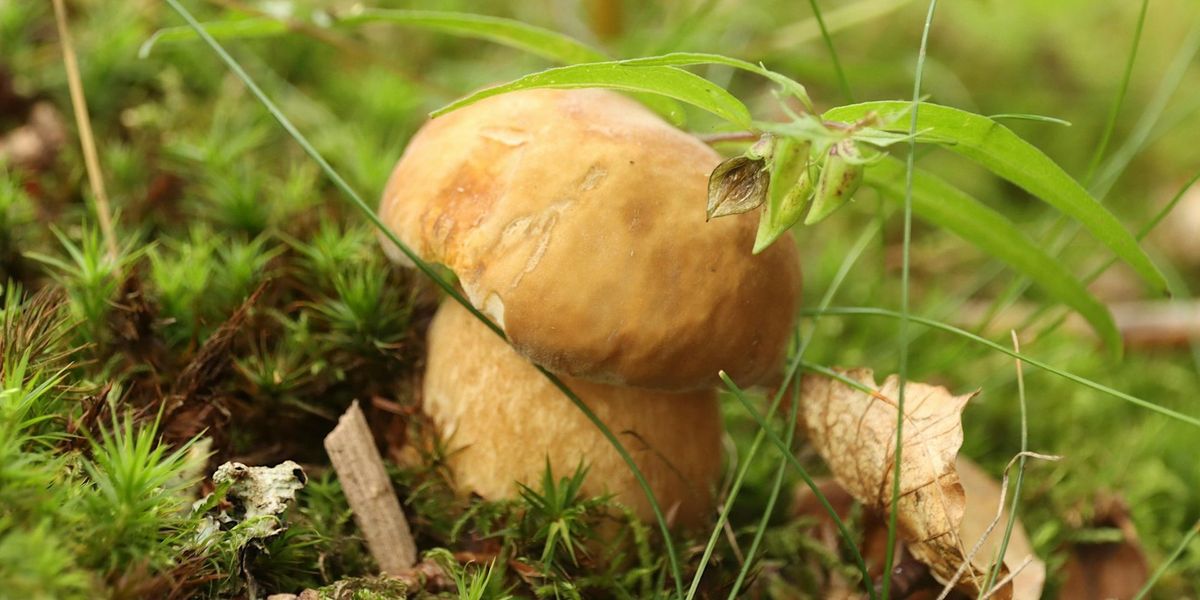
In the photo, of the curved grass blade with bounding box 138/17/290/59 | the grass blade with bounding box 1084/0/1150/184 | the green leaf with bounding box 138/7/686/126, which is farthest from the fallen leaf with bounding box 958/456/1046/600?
the curved grass blade with bounding box 138/17/290/59

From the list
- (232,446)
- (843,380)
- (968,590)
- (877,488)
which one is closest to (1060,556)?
(968,590)

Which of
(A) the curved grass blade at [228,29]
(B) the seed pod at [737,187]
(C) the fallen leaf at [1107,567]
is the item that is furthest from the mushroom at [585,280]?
(C) the fallen leaf at [1107,567]

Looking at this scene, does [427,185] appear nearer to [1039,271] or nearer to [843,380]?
[843,380]

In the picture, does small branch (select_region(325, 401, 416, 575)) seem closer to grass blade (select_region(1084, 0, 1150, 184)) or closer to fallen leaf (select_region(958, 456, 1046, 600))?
fallen leaf (select_region(958, 456, 1046, 600))

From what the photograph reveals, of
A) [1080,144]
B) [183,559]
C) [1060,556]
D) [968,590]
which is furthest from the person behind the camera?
[1080,144]

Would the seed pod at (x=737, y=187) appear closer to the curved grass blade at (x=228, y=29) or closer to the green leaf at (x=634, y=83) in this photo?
→ the green leaf at (x=634, y=83)

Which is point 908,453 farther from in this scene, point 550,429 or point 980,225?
point 550,429
